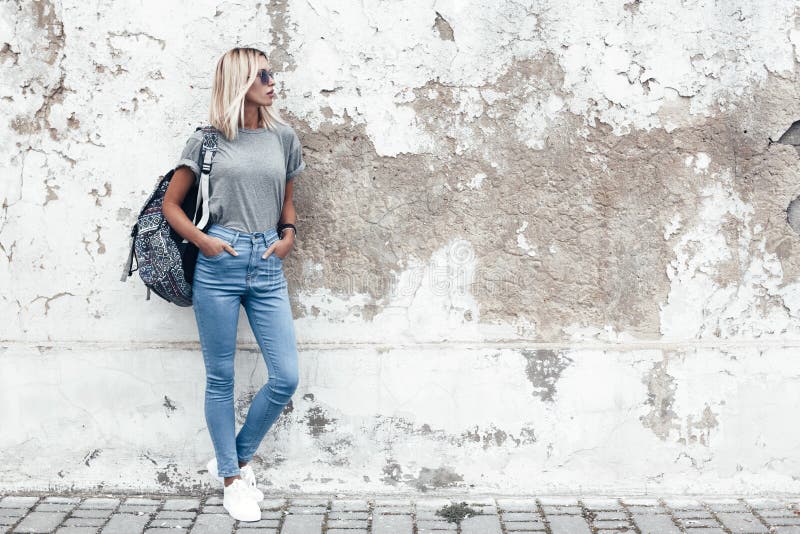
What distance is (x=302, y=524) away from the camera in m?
3.84

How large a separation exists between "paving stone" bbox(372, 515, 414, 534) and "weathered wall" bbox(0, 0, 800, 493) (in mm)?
266

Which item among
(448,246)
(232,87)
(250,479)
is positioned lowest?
(250,479)

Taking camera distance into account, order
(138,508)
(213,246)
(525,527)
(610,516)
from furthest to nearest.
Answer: (138,508)
(610,516)
(525,527)
(213,246)

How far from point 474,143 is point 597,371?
3.93ft

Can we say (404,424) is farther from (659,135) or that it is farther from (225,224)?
(659,135)

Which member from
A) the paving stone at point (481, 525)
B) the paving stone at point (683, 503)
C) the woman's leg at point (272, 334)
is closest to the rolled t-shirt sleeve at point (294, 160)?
the woman's leg at point (272, 334)

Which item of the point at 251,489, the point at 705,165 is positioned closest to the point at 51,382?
the point at 251,489

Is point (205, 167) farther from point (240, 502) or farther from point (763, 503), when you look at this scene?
point (763, 503)

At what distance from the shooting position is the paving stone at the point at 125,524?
3770 millimetres

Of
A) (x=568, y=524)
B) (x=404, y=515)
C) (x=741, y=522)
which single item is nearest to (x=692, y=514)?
(x=741, y=522)

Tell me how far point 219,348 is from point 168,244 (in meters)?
0.50

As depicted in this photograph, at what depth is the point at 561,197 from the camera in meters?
4.10

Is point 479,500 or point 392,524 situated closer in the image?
point 392,524

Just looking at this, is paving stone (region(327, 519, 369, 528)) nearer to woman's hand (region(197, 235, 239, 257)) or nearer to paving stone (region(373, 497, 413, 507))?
paving stone (region(373, 497, 413, 507))
